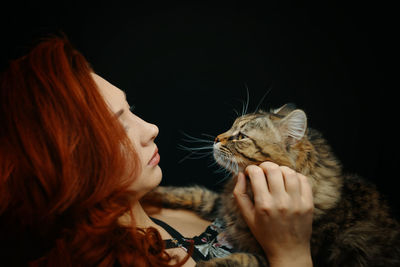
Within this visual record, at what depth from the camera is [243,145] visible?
788 mm

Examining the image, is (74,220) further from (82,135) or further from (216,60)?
(216,60)

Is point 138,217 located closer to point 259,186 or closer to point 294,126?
point 259,186

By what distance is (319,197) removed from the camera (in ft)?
2.36

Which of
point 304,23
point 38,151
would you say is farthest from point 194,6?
point 38,151

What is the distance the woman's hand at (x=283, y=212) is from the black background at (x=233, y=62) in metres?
0.28

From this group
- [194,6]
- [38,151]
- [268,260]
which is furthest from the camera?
[194,6]

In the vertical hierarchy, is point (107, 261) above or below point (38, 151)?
below

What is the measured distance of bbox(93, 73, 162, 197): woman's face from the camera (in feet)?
2.15

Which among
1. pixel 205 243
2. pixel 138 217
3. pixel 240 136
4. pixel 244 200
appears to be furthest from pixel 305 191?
pixel 138 217

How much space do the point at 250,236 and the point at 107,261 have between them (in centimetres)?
42

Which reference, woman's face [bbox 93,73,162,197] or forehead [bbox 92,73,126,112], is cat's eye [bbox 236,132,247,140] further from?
forehead [bbox 92,73,126,112]

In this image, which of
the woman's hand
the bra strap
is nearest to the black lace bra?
the bra strap

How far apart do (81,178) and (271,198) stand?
0.47 metres

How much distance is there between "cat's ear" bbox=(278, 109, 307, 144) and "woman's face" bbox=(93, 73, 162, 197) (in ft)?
1.31
